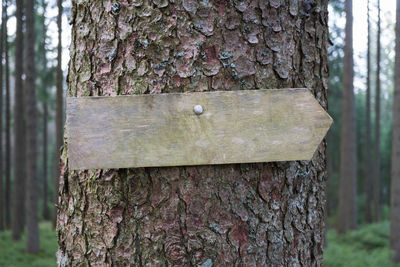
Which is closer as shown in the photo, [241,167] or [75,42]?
[241,167]

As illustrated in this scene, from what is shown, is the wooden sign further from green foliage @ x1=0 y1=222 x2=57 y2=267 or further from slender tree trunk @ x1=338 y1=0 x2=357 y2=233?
slender tree trunk @ x1=338 y1=0 x2=357 y2=233

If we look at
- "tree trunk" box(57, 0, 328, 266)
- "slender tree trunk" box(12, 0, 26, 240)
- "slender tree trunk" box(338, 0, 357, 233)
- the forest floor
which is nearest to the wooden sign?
"tree trunk" box(57, 0, 328, 266)

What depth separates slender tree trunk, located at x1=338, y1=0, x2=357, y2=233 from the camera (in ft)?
33.8

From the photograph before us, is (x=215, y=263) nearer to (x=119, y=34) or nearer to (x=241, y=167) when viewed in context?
(x=241, y=167)

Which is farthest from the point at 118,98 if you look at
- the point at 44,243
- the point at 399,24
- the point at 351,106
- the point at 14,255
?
the point at 44,243

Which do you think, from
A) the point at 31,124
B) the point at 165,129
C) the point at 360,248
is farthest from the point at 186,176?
the point at 360,248

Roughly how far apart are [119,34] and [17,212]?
12.1m

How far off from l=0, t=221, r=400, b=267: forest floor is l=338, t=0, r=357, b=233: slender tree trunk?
855 millimetres

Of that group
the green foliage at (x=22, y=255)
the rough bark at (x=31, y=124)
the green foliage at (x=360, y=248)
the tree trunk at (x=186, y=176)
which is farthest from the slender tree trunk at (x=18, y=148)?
the tree trunk at (x=186, y=176)

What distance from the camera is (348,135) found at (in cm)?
1104

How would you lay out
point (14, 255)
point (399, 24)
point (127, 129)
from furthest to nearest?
point (14, 255) → point (399, 24) → point (127, 129)

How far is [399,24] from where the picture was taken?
8227mm

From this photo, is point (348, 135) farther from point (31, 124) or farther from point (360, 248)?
point (31, 124)

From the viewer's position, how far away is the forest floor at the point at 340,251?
880 cm
